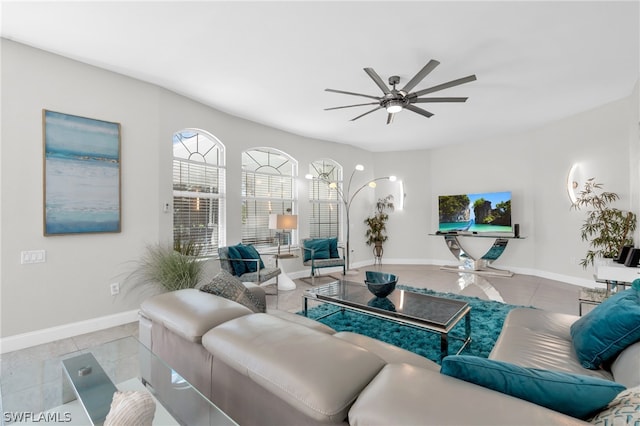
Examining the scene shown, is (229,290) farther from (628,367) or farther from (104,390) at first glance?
(628,367)

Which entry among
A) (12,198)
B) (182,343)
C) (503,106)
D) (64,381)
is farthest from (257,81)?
(503,106)

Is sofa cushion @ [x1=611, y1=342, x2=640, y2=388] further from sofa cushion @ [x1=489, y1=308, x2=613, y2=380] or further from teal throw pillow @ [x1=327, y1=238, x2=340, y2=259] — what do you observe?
teal throw pillow @ [x1=327, y1=238, x2=340, y2=259]

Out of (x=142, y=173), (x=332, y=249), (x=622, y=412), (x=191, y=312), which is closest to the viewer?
(x=622, y=412)

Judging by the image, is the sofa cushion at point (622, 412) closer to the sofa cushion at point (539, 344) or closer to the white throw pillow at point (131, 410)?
the sofa cushion at point (539, 344)

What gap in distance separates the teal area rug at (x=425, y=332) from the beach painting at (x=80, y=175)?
268 cm

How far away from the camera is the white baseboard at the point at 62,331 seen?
2832 millimetres

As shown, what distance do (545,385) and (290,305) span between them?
3431 millimetres

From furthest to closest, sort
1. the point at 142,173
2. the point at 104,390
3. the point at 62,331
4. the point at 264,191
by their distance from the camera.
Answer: the point at 264,191
the point at 142,173
the point at 62,331
the point at 104,390

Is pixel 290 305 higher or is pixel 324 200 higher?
pixel 324 200

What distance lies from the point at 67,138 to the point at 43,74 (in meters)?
0.65

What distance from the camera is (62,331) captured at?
312cm

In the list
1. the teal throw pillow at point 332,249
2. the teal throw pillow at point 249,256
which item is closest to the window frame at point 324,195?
the teal throw pillow at point 332,249

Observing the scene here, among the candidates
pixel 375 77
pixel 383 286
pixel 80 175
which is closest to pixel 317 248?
pixel 383 286

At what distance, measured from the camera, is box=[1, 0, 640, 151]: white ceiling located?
2.48 m
